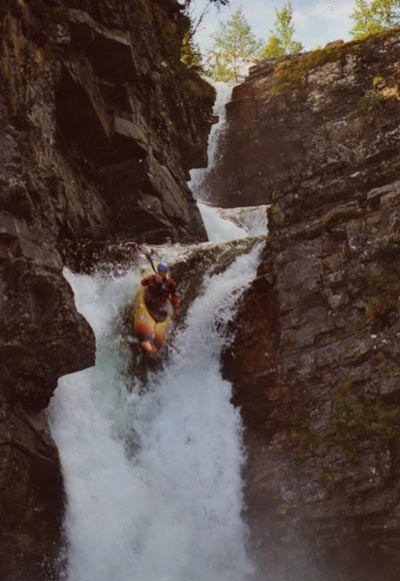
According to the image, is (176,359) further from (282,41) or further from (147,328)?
(282,41)

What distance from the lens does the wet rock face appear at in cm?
956

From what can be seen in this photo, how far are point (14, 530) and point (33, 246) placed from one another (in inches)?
164

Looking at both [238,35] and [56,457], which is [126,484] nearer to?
[56,457]

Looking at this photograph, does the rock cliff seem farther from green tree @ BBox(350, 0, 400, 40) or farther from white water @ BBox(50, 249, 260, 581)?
green tree @ BBox(350, 0, 400, 40)

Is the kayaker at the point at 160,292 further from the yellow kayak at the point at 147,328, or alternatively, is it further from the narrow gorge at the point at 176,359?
the narrow gorge at the point at 176,359

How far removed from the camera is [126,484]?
10164 mm

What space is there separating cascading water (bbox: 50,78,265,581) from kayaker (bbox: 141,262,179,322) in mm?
541

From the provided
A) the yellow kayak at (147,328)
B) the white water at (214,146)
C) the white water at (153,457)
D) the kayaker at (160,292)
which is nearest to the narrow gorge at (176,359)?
the white water at (153,457)

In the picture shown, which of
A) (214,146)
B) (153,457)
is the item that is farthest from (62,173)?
(214,146)

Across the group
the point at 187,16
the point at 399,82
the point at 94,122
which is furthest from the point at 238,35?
the point at 94,122

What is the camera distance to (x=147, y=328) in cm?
1279

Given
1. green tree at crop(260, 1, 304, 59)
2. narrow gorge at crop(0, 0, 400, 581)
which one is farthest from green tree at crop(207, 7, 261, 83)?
narrow gorge at crop(0, 0, 400, 581)

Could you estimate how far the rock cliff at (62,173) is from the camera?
910 cm

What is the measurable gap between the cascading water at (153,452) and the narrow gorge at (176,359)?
32 millimetres
